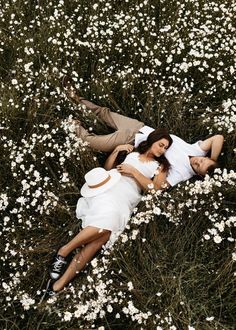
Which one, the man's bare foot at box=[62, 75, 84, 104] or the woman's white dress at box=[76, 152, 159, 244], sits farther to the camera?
the man's bare foot at box=[62, 75, 84, 104]

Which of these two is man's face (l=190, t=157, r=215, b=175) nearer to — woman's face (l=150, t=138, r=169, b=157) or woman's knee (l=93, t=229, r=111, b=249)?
woman's face (l=150, t=138, r=169, b=157)

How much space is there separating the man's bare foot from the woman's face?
109cm

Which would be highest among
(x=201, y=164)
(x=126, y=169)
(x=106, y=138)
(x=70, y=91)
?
(x=70, y=91)

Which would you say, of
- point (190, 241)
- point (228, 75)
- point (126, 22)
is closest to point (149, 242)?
point (190, 241)

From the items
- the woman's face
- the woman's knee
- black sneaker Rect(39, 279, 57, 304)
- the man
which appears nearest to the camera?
black sneaker Rect(39, 279, 57, 304)

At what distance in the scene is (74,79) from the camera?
4.64 meters

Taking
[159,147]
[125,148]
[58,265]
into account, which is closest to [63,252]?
[58,265]

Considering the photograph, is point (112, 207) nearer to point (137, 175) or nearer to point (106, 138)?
point (137, 175)

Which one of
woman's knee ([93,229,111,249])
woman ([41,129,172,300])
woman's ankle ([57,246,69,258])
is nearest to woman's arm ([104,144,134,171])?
woman ([41,129,172,300])

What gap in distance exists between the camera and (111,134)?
446 cm

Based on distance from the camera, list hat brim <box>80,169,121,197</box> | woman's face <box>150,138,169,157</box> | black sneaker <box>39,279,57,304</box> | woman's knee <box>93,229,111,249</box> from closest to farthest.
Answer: black sneaker <box>39,279,57,304</box> → woman's knee <box>93,229,111,249</box> → hat brim <box>80,169,121,197</box> → woman's face <box>150,138,169,157</box>

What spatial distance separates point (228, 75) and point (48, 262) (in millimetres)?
3108

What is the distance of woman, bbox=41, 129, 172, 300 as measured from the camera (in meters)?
3.71

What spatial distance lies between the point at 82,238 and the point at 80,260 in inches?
8.3
